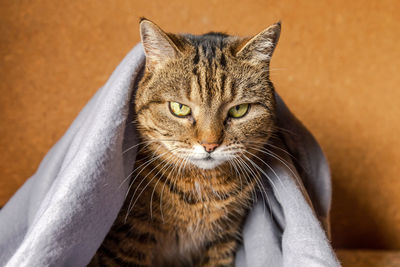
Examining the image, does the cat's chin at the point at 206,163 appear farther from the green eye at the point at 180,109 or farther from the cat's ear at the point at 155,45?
the cat's ear at the point at 155,45

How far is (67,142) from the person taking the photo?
0.94 m

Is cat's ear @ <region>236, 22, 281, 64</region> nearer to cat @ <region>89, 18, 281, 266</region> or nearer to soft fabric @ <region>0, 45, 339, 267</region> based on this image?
cat @ <region>89, 18, 281, 266</region>

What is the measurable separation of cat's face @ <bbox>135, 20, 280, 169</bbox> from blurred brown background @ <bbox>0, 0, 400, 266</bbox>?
1.23ft

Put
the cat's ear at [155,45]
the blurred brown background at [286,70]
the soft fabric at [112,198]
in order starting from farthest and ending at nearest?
the blurred brown background at [286,70] → the cat's ear at [155,45] → the soft fabric at [112,198]

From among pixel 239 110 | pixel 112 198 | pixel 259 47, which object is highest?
pixel 259 47

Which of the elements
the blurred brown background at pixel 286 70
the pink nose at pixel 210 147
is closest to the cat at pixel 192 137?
the pink nose at pixel 210 147

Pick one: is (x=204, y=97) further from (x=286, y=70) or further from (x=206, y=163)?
(x=286, y=70)

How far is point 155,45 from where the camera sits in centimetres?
82

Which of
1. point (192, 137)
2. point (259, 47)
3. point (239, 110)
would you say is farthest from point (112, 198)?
point (259, 47)

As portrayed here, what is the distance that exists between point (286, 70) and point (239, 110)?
505 millimetres

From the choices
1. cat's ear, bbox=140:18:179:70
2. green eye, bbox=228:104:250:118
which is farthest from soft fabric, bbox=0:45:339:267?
green eye, bbox=228:104:250:118

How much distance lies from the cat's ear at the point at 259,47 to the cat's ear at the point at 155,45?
160 millimetres

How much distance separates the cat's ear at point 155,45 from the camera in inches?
30.8

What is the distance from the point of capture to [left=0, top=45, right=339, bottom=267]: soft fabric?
665 mm
